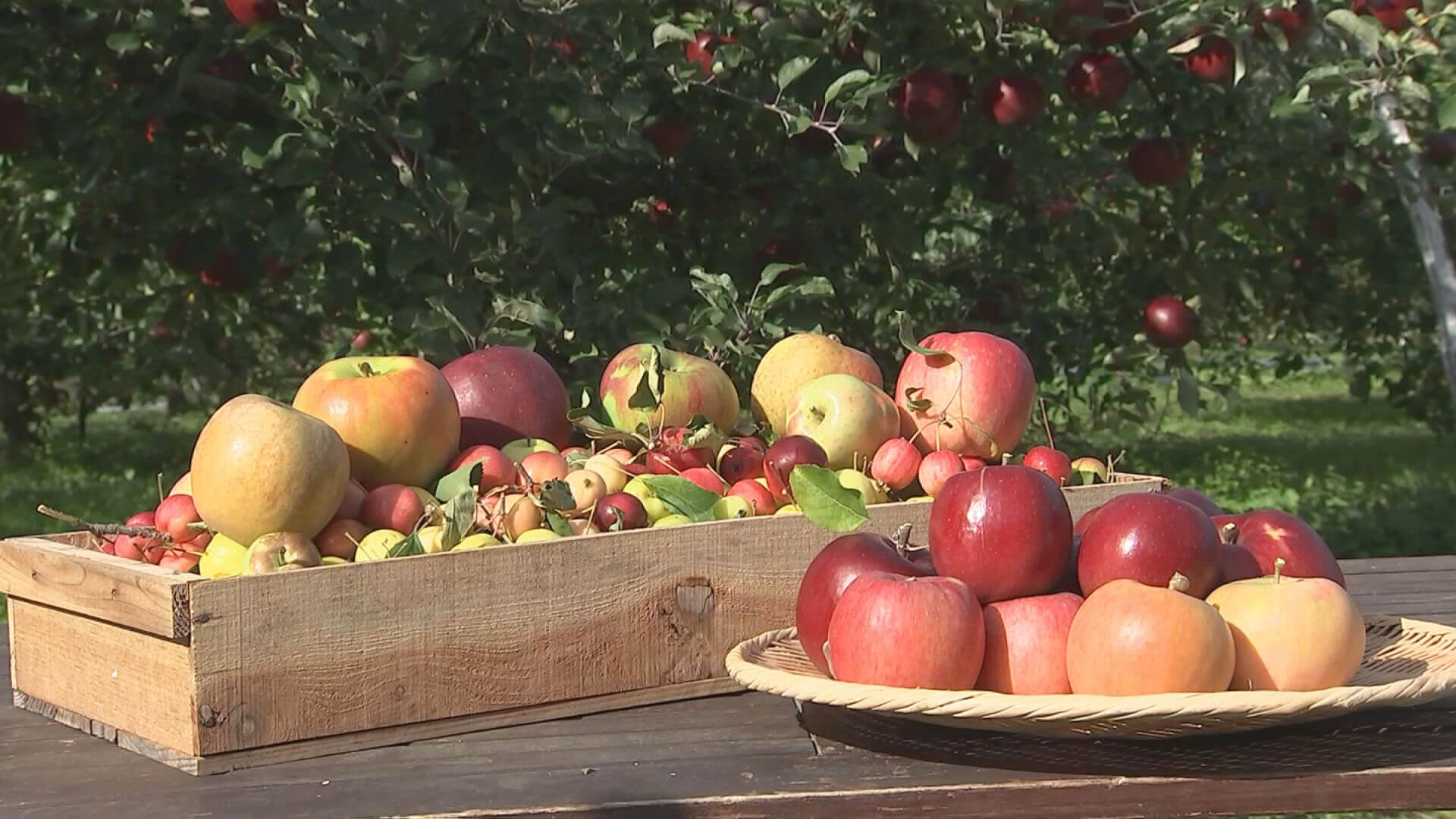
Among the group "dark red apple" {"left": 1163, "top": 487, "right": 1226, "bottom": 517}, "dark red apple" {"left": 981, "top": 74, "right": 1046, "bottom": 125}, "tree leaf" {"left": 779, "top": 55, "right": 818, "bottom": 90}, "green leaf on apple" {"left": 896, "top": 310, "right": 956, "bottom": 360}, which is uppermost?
"tree leaf" {"left": 779, "top": 55, "right": 818, "bottom": 90}

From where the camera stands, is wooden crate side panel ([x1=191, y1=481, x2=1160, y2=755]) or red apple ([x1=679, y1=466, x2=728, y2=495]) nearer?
wooden crate side panel ([x1=191, y1=481, x2=1160, y2=755])

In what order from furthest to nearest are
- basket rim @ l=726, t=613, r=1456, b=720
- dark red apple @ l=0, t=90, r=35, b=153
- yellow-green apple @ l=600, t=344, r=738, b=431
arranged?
dark red apple @ l=0, t=90, r=35, b=153
yellow-green apple @ l=600, t=344, r=738, b=431
basket rim @ l=726, t=613, r=1456, b=720

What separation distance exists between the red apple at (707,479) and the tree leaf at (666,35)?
5.03 ft

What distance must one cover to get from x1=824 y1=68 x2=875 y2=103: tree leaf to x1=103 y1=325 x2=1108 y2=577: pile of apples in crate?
990 millimetres

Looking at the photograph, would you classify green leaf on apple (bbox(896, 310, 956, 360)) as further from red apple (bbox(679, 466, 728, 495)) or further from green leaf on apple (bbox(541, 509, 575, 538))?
green leaf on apple (bbox(541, 509, 575, 538))

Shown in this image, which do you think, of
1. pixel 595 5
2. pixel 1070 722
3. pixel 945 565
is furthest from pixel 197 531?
pixel 595 5

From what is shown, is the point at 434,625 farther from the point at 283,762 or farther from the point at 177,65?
the point at 177,65

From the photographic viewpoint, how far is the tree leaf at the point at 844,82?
3.11 metres

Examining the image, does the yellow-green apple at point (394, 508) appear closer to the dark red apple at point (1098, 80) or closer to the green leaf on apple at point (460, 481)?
the green leaf on apple at point (460, 481)

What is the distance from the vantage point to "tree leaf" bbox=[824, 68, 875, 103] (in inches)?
122

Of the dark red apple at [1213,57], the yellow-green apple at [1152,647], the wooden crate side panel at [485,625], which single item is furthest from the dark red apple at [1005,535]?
the dark red apple at [1213,57]

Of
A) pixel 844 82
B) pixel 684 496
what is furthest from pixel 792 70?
pixel 684 496

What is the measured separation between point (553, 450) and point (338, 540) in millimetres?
332

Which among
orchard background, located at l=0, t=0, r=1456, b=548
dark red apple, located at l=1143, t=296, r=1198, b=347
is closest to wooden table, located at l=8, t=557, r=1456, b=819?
orchard background, located at l=0, t=0, r=1456, b=548
